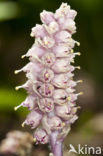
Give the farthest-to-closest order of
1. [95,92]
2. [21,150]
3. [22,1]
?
[95,92] < [22,1] < [21,150]

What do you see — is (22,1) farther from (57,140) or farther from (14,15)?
(57,140)

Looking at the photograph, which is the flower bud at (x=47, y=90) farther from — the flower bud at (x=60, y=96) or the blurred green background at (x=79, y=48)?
the blurred green background at (x=79, y=48)

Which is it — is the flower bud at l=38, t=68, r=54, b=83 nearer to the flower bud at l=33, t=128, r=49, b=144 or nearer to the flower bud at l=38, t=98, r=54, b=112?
the flower bud at l=38, t=98, r=54, b=112

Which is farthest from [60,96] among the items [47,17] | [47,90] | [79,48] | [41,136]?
[79,48]

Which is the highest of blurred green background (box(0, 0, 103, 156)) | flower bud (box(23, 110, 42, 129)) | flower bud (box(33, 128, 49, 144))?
blurred green background (box(0, 0, 103, 156))

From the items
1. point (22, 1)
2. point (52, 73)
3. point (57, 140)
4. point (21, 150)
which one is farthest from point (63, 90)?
point (22, 1)

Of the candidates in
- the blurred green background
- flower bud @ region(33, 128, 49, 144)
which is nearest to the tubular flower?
flower bud @ region(33, 128, 49, 144)

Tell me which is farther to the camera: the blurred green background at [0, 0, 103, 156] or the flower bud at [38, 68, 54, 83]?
the blurred green background at [0, 0, 103, 156]

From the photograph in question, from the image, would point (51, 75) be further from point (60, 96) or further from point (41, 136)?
point (41, 136)
